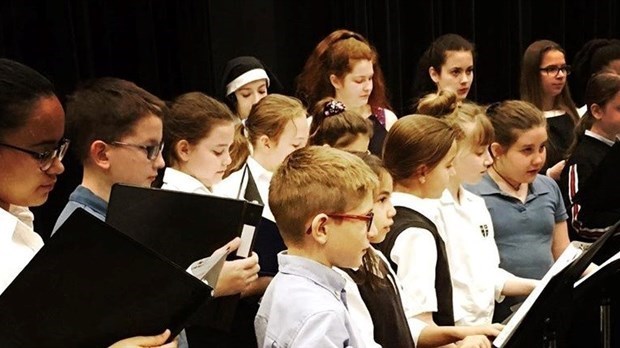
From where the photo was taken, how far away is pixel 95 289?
157 centimetres

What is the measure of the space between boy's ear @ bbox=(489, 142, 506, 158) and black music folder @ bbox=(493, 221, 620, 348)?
34.3 inches

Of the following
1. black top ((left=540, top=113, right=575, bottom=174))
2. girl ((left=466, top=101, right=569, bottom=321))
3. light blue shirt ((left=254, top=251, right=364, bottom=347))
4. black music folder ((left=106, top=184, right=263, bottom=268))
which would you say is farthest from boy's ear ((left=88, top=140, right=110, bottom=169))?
black top ((left=540, top=113, right=575, bottom=174))

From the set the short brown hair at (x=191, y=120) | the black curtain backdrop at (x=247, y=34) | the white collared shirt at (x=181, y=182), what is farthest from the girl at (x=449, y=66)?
the white collared shirt at (x=181, y=182)

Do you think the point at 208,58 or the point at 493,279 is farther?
the point at 208,58

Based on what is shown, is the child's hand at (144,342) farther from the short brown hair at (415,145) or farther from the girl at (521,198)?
the girl at (521,198)

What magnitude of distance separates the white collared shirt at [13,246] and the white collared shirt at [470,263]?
1292 millimetres

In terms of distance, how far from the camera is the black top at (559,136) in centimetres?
430

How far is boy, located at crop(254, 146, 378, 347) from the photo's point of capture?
1.93m

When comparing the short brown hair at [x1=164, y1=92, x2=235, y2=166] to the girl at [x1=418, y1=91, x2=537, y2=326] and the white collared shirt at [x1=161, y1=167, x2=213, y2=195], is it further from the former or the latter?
the girl at [x1=418, y1=91, x2=537, y2=326]

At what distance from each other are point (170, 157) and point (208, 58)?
2146mm

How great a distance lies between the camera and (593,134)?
3.88 m

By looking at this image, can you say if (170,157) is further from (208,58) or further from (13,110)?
(208,58)

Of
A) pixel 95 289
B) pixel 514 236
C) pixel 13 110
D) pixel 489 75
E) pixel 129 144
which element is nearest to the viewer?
pixel 95 289

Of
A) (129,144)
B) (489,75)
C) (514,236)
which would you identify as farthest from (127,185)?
(489,75)
